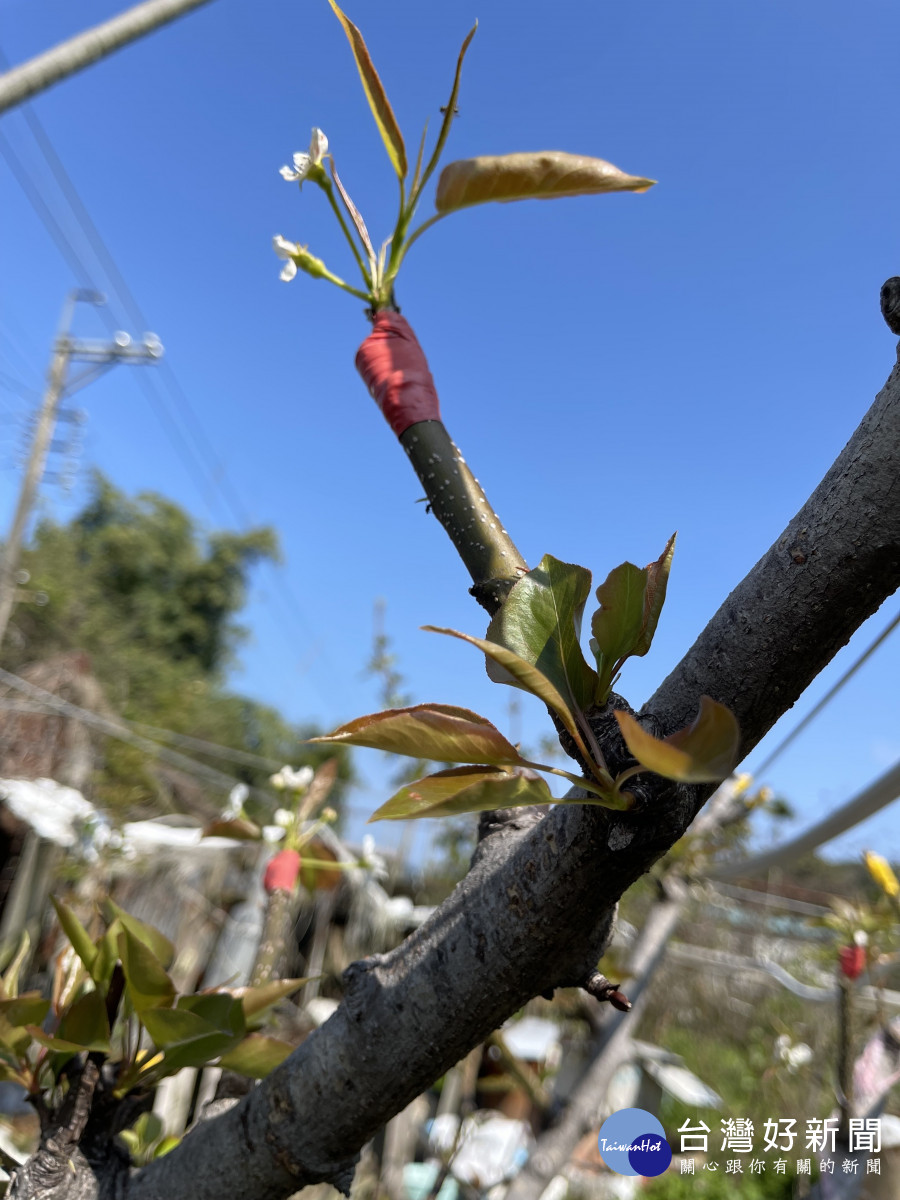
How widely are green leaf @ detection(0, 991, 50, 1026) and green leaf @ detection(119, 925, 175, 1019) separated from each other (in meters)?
0.10

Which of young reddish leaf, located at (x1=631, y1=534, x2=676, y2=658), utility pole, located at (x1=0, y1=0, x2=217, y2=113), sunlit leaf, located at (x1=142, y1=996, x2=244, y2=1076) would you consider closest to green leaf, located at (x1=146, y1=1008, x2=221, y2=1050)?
sunlit leaf, located at (x1=142, y1=996, x2=244, y2=1076)

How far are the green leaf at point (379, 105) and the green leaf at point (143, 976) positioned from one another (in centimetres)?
56

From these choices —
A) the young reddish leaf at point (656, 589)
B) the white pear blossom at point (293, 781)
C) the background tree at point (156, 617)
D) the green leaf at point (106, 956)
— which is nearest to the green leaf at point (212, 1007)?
the green leaf at point (106, 956)

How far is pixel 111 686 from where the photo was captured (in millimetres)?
10672

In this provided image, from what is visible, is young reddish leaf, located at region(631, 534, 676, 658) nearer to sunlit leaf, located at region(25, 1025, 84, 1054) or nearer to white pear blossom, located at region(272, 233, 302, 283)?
white pear blossom, located at region(272, 233, 302, 283)

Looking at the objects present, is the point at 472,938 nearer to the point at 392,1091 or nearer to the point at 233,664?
the point at 392,1091

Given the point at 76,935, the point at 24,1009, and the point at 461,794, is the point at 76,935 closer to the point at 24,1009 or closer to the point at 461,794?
the point at 24,1009

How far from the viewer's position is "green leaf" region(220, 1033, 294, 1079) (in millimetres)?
611

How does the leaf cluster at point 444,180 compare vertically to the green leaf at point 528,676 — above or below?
above

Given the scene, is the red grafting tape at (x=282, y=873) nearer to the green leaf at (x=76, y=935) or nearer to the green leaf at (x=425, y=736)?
the green leaf at (x=76, y=935)

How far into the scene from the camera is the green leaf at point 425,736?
0.35m

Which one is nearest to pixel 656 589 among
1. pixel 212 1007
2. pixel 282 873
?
pixel 212 1007

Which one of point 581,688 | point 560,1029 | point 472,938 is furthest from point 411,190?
point 560,1029

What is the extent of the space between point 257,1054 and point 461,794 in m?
0.44
